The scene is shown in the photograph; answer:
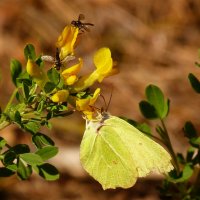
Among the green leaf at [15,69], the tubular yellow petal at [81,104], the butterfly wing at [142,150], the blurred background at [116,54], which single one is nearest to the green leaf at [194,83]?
the butterfly wing at [142,150]

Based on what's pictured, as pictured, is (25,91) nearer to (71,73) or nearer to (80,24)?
(71,73)

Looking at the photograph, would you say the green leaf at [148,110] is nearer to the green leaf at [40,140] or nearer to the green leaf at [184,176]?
the green leaf at [184,176]

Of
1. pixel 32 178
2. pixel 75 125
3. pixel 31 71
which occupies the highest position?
pixel 31 71

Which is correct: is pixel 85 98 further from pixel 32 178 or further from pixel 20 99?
pixel 32 178

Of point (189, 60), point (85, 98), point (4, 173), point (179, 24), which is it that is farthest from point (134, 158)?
point (179, 24)

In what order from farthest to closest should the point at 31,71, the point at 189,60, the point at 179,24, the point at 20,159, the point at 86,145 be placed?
the point at 179,24, the point at 189,60, the point at 86,145, the point at 20,159, the point at 31,71
